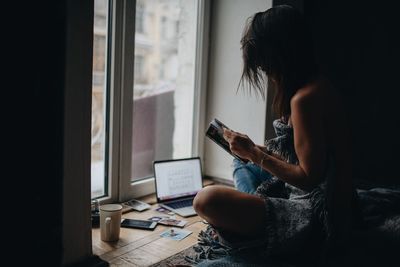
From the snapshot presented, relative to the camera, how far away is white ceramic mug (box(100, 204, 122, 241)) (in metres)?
1.62

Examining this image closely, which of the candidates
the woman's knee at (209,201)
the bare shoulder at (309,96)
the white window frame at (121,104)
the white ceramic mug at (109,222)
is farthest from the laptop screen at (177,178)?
the bare shoulder at (309,96)

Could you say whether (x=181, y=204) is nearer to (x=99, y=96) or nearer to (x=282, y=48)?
(x=99, y=96)

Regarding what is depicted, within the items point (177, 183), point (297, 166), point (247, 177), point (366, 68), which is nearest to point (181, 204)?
point (177, 183)

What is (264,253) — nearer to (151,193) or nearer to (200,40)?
(151,193)

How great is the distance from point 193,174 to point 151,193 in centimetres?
25

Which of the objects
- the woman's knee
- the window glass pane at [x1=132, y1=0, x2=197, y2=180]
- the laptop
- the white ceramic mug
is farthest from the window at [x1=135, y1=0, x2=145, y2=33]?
the woman's knee

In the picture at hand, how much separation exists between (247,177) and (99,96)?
787 millimetres

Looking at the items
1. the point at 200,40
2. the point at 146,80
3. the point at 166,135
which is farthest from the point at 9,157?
the point at 200,40

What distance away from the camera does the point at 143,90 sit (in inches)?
84.4

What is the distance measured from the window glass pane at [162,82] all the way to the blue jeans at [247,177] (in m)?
0.54

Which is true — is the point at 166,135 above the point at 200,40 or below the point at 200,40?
below

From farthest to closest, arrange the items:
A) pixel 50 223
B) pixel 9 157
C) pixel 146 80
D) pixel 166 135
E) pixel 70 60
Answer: pixel 166 135
pixel 146 80
pixel 70 60
pixel 50 223
pixel 9 157

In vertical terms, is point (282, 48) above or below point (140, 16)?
below

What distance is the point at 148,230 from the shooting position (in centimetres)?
177
